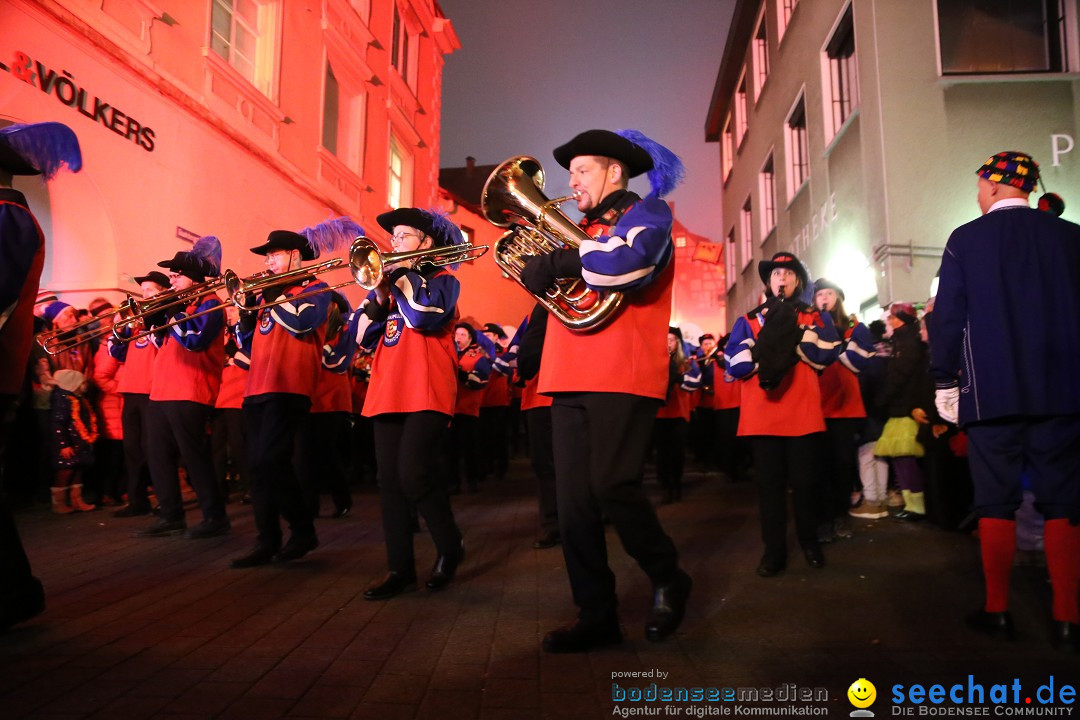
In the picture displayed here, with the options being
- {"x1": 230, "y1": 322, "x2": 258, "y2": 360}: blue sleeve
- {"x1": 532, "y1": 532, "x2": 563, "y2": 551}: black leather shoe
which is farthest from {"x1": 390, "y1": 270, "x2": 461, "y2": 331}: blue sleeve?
{"x1": 532, "y1": 532, "x2": 563, "y2": 551}: black leather shoe

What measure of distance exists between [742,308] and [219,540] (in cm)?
1889

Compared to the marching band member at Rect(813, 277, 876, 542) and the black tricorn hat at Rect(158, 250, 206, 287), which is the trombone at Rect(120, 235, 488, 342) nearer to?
the black tricorn hat at Rect(158, 250, 206, 287)

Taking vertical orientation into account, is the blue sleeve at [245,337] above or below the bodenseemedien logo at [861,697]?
above

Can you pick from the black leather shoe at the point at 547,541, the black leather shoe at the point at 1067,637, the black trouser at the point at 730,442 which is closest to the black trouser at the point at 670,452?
the black trouser at the point at 730,442

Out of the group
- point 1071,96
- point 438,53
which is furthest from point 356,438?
point 438,53

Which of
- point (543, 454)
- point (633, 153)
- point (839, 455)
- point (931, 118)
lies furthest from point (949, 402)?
point (931, 118)

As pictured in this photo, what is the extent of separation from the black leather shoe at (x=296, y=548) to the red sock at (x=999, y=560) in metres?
4.10

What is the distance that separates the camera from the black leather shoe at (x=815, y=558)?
4660 millimetres

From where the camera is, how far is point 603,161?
3.35m

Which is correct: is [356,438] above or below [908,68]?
below

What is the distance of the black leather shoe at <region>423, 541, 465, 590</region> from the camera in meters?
4.04

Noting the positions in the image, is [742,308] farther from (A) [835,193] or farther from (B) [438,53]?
(B) [438,53]

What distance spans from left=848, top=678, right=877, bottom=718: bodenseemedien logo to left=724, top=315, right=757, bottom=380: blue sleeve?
260 cm

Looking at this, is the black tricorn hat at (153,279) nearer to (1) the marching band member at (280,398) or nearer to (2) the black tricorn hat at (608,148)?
(1) the marching band member at (280,398)
